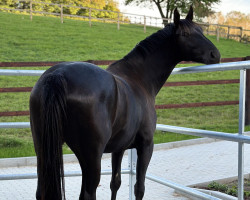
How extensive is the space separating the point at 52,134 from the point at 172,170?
3695 millimetres

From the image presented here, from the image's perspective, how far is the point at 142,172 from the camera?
2.36 metres

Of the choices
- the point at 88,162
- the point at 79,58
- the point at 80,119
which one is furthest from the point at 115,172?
the point at 79,58

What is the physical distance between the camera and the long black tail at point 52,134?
169cm

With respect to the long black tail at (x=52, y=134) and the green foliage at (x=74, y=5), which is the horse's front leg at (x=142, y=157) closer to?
the long black tail at (x=52, y=134)

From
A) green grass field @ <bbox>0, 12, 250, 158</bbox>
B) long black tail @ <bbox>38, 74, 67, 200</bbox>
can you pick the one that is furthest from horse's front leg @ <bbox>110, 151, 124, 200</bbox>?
green grass field @ <bbox>0, 12, 250, 158</bbox>

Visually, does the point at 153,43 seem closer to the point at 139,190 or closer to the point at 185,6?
the point at 139,190

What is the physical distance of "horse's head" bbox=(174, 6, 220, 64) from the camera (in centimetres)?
254

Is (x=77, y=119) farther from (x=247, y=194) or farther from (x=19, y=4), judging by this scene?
(x=19, y=4)

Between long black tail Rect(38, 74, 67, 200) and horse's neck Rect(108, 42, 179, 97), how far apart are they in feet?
2.49

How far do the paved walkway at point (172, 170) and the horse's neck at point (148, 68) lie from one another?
1721 mm

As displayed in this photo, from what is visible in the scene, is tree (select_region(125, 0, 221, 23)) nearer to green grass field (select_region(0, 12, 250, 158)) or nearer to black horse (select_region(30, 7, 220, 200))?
green grass field (select_region(0, 12, 250, 158))

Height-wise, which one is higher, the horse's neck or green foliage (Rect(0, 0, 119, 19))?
green foliage (Rect(0, 0, 119, 19))

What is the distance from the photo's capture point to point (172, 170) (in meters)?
5.15

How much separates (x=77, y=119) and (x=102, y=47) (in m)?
16.7
